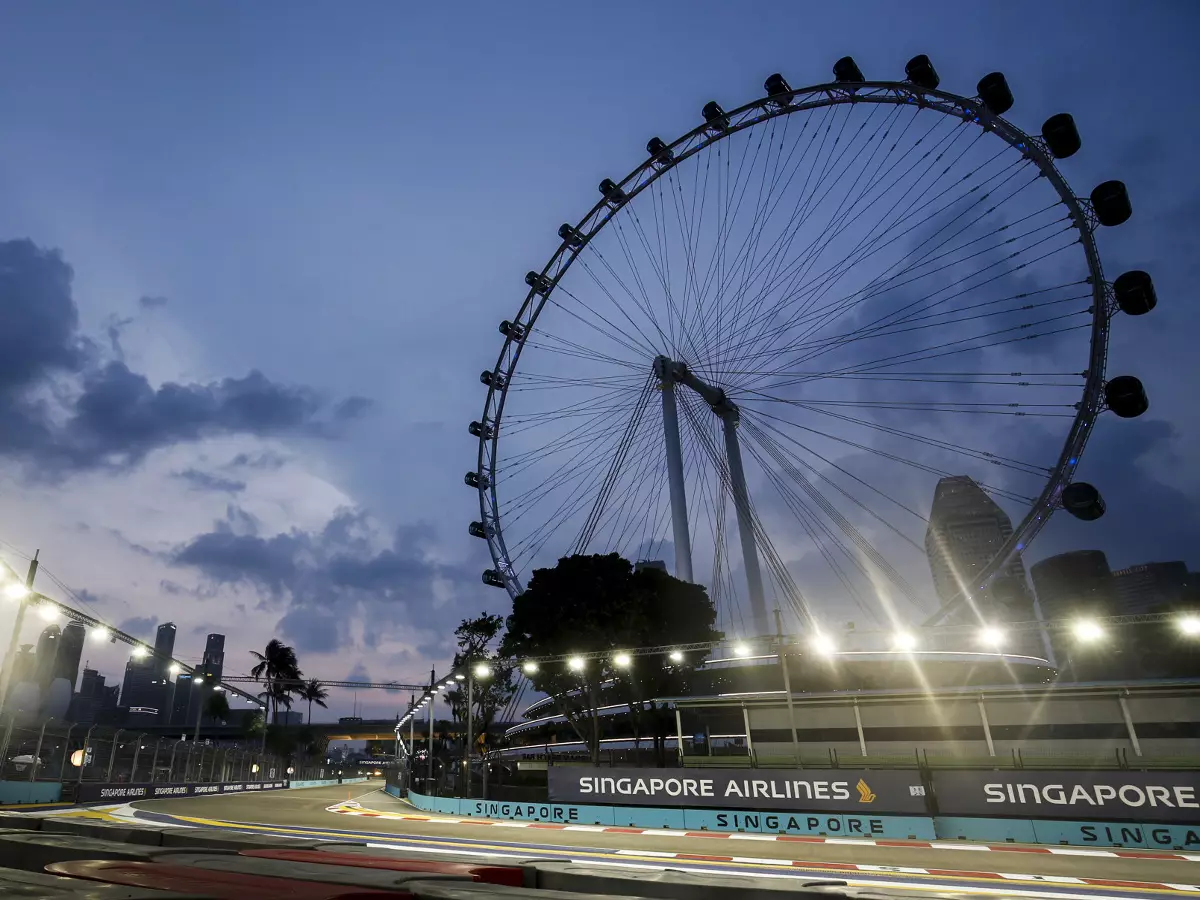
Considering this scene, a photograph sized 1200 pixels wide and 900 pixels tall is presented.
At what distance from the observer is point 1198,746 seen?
28297 millimetres

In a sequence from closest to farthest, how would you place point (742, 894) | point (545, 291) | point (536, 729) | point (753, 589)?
point (742, 894) < point (753, 589) < point (545, 291) < point (536, 729)

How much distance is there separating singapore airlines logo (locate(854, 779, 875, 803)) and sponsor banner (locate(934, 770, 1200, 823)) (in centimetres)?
188

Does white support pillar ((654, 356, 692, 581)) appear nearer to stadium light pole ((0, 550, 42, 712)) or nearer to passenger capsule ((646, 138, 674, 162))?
passenger capsule ((646, 138, 674, 162))

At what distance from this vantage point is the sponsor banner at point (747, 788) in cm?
2047

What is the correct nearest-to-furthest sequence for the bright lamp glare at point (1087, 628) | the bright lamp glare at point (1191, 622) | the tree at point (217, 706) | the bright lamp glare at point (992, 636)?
the bright lamp glare at point (1191, 622)
the bright lamp glare at point (1087, 628)
the bright lamp glare at point (992, 636)
the tree at point (217, 706)

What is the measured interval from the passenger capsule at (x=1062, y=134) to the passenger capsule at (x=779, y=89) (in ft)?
45.2

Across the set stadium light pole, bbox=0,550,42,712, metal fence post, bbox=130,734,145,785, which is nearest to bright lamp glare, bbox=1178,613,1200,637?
stadium light pole, bbox=0,550,42,712

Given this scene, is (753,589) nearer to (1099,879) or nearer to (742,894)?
(1099,879)

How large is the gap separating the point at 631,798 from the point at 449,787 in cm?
1681

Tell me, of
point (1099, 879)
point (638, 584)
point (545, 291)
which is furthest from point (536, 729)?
point (1099, 879)

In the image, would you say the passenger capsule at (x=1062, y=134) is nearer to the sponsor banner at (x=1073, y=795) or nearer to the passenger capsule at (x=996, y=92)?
the passenger capsule at (x=996, y=92)

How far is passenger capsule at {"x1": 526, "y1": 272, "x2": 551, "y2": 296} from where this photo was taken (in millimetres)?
48531

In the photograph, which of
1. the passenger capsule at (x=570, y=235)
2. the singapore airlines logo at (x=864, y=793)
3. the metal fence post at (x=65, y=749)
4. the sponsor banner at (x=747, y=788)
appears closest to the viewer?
the sponsor banner at (x=747, y=788)

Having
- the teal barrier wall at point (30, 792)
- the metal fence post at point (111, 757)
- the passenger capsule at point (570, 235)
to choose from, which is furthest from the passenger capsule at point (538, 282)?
the teal barrier wall at point (30, 792)
